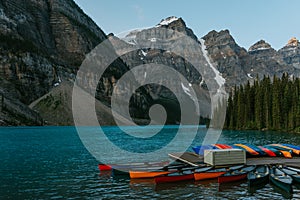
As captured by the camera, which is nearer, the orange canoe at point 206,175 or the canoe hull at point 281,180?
the canoe hull at point 281,180

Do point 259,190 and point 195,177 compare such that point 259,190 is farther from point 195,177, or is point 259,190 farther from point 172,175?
point 172,175

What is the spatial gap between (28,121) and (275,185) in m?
182

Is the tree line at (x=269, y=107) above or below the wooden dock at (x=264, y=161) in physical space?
above

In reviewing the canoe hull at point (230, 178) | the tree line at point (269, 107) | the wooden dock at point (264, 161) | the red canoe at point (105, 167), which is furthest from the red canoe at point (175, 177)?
the tree line at point (269, 107)

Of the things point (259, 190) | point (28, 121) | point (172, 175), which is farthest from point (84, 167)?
point (28, 121)

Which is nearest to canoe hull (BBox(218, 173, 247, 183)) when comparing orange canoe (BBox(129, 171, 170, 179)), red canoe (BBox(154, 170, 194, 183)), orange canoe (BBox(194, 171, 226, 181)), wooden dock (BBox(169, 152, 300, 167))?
orange canoe (BBox(194, 171, 226, 181))

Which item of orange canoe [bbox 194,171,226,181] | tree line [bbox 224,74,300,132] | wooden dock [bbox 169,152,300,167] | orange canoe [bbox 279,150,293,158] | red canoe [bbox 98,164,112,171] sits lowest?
red canoe [bbox 98,164,112,171]

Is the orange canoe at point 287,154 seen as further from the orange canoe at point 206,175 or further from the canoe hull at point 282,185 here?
the orange canoe at point 206,175

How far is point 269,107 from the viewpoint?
124250 millimetres

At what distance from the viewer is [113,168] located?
36188 millimetres

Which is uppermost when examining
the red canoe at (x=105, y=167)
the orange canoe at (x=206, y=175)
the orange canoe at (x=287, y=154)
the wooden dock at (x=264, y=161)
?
the orange canoe at (x=287, y=154)

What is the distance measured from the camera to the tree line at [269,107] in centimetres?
11275

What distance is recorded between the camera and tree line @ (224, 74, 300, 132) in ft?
370

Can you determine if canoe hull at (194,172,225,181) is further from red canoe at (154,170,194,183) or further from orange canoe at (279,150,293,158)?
orange canoe at (279,150,293,158)
